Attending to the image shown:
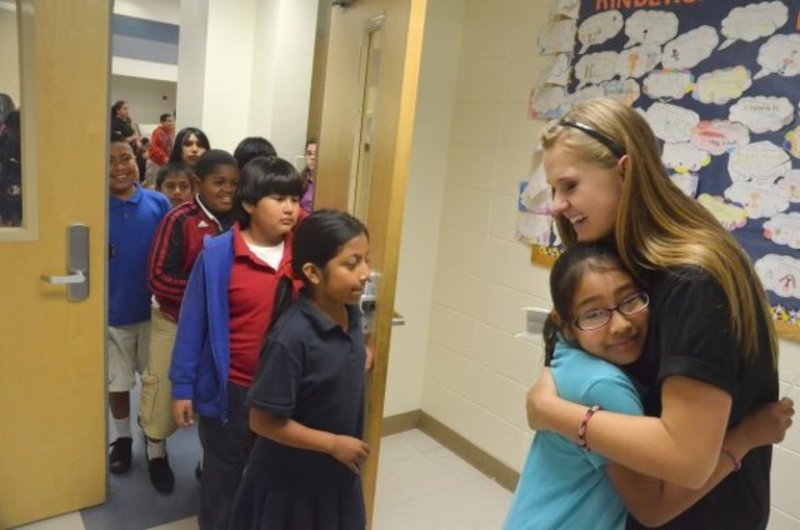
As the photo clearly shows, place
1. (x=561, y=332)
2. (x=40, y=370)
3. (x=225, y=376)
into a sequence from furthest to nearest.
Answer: (x=40, y=370)
(x=225, y=376)
(x=561, y=332)

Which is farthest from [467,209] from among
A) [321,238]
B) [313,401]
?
[313,401]

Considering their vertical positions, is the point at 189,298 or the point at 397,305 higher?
the point at 189,298

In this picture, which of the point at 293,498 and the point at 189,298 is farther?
the point at 189,298

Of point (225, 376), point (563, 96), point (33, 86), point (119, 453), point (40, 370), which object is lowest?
point (119, 453)

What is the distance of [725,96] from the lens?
75.2 inches

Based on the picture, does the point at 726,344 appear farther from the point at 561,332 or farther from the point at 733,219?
the point at 733,219

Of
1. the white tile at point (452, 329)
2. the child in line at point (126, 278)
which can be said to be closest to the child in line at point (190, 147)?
the child in line at point (126, 278)

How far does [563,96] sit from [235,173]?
4.46 ft

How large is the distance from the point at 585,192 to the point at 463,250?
2.03 meters

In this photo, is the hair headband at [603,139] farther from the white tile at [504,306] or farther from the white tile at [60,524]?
the white tile at [60,524]

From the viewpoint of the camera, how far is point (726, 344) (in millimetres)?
823

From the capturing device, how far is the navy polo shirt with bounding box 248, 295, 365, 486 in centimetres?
140

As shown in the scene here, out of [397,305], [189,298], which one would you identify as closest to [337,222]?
[189,298]

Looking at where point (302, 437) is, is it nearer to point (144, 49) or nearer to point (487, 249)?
point (487, 249)
